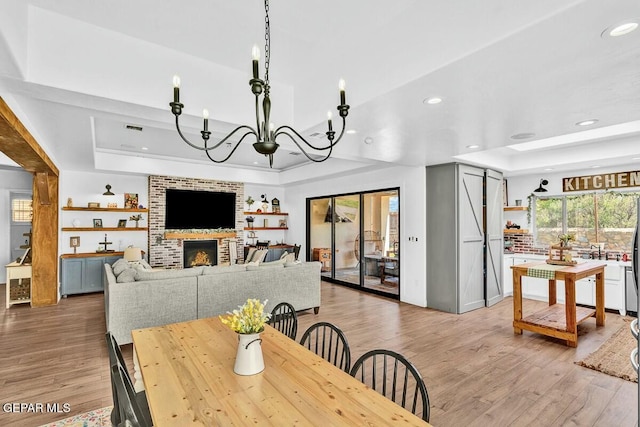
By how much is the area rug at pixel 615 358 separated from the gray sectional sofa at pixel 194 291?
347cm

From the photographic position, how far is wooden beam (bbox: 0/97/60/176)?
2732mm

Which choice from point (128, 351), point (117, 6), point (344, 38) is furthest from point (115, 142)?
point (344, 38)

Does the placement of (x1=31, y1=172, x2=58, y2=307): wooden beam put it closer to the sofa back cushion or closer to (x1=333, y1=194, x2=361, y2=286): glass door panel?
the sofa back cushion

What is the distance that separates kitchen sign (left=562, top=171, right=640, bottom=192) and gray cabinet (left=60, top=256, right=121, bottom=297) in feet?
30.9

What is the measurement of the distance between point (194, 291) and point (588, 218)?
703 centimetres

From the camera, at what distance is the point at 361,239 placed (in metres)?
7.18

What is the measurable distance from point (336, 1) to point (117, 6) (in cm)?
152

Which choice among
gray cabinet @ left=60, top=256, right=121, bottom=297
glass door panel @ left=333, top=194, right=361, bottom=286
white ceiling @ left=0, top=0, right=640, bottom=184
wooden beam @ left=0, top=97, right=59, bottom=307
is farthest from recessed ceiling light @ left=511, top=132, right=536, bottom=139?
gray cabinet @ left=60, top=256, right=121, bottom=297

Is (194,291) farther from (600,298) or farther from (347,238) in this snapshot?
(600,298)

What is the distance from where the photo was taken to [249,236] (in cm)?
911

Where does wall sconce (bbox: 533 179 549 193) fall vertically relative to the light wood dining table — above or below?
above

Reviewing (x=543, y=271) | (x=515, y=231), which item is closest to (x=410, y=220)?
(x=543, y=271)

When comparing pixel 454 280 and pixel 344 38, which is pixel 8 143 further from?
pixel 454 280

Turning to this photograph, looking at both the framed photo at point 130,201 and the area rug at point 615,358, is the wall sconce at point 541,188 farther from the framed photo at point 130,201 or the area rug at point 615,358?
the framed photo at point 130,201
